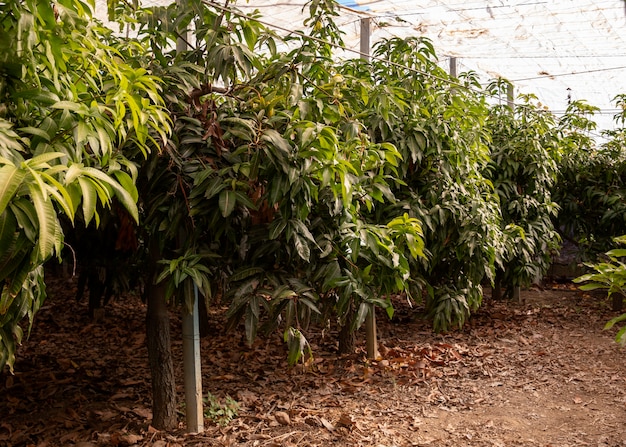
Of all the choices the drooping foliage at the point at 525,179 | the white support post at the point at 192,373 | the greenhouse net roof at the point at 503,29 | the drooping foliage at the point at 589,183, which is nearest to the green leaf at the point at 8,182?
the white support post at the point at 192,373

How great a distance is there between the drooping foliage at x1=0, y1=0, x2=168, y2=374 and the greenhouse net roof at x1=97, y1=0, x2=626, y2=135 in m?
2.83

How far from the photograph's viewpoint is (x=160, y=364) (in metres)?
3.13

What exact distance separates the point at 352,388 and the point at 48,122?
262cm

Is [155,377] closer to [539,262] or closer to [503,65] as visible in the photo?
[539,262]

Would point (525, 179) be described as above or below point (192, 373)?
above

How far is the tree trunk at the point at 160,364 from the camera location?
311 centimetres

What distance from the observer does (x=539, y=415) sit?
3.54m

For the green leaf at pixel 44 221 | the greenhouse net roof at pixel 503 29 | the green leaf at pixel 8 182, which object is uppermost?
the greenhouse net roof at pixel 503 29

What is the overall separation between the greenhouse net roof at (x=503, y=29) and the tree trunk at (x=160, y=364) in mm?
2385

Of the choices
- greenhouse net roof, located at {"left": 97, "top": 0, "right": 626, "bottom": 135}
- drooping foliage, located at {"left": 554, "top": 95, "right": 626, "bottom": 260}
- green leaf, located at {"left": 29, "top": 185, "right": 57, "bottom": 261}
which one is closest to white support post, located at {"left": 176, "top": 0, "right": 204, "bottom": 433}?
green leaf, located at {"left": 29, "top": 185, "right": 57, "bottom": 261}

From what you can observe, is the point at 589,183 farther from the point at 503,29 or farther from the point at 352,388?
the point at 352,388

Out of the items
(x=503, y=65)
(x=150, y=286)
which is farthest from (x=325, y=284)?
(x=503, y=65)

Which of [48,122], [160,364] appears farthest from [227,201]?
[160,364]

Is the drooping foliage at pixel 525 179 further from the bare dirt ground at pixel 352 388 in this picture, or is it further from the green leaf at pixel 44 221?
the green leaf at pixel 44 221
